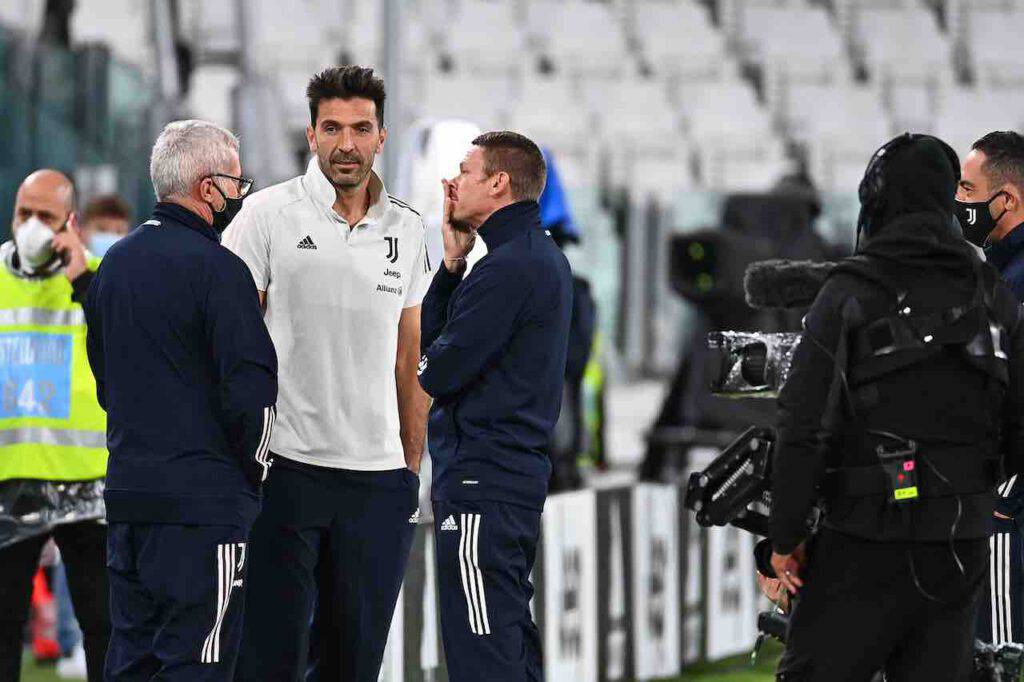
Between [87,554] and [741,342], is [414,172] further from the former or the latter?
[741,342]

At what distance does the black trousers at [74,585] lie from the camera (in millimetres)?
4180

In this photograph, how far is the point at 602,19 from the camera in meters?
14.4

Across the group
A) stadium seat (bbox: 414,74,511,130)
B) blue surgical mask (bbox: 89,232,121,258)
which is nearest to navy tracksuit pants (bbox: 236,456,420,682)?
blue surgical mask (bbox: 89,232,121,258)

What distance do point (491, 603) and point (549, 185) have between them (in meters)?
3.02

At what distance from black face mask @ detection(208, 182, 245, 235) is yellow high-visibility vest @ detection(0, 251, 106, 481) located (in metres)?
0.94

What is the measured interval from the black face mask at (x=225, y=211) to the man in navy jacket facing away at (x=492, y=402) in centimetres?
51

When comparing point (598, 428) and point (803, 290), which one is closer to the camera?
point (803, 290)

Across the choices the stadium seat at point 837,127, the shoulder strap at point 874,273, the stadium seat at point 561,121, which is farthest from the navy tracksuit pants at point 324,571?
the stadium seat at point 837,127

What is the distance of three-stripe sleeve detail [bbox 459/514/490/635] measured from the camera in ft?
11.9

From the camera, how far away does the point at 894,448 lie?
9.57 feet

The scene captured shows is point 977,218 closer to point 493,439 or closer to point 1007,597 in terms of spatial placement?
point 1007,597

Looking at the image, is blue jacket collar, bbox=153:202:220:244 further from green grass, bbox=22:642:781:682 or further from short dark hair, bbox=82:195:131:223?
green grass, bbox=22:642:781:682

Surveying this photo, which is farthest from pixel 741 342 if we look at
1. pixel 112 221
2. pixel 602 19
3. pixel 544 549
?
pixel 602 19

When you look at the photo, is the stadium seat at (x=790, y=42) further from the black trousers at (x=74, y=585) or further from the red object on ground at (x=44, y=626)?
the black trousers at (x=74, y=585)
